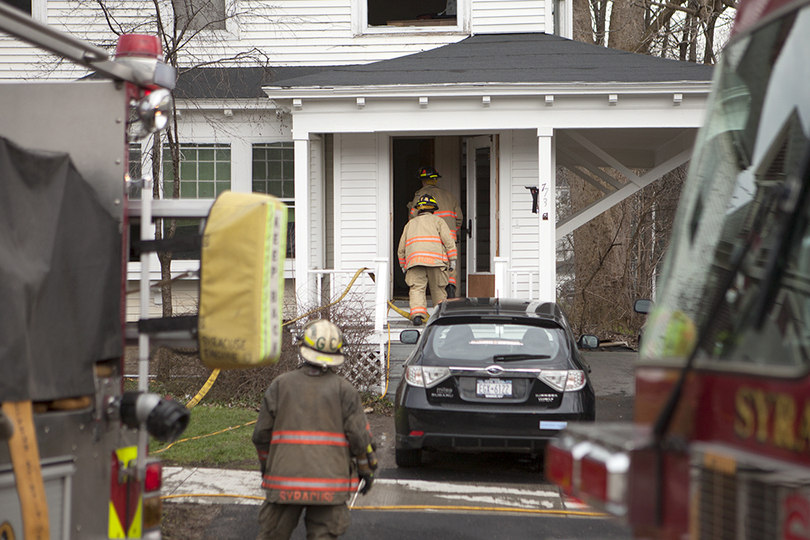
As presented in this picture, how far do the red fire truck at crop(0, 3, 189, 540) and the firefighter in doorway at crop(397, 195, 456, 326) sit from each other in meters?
7.37

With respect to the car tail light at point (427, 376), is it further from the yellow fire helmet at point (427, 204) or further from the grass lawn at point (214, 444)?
the yellow fire helmet at point (427, 204)

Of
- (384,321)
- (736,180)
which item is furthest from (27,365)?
(384,321)

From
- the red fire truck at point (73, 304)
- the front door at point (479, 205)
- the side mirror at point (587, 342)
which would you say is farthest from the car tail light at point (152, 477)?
the front door at point (479, 205)

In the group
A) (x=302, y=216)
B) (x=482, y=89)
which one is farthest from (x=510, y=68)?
(x=302, y=216)

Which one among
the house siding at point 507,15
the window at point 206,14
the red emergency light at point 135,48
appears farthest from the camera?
the house siding at point 507,15

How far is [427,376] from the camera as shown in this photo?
22.2 ft

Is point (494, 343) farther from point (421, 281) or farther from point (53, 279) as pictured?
point (53, 279)

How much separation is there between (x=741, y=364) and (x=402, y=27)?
12.4 meters

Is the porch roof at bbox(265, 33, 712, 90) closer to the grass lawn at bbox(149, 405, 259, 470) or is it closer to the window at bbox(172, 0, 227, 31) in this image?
the window at bbox(172, 0, 227, 31)

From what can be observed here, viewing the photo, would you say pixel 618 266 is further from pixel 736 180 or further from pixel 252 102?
pixel 736 180

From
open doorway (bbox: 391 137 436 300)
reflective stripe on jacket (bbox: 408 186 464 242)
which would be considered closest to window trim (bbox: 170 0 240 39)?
open doorway (bbox: 391 137 436 300)

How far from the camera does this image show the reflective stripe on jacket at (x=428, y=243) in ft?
34.4

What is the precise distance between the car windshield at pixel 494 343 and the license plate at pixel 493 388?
18 cm

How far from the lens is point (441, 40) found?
13.4 metres
